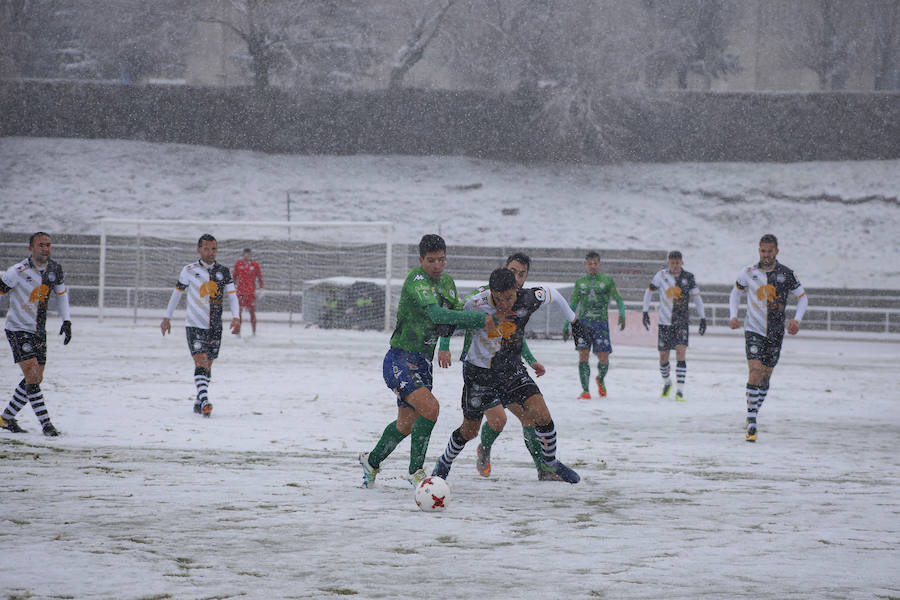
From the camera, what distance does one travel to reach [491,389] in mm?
7227

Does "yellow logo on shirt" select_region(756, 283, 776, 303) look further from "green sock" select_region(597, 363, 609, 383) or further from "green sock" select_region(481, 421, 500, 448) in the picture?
"green sock" select_region(481, 421, 500, 448)

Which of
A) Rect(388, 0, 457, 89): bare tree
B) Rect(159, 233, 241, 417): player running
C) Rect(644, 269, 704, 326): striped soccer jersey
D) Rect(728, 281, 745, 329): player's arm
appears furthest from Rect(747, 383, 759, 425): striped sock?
Rect(388, 0, 457, 89): bare tree

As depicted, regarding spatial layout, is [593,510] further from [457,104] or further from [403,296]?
[457,104]

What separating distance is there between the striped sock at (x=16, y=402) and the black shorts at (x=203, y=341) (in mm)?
2159

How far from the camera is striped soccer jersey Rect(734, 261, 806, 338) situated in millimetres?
10133

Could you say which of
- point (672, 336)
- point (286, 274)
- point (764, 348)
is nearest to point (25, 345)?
point (764, 348)

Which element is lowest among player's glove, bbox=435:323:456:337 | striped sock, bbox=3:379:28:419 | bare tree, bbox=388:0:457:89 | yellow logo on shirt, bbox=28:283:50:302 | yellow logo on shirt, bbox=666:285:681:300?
striped sock, bbox=3:379:28:419

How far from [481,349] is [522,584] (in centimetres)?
273

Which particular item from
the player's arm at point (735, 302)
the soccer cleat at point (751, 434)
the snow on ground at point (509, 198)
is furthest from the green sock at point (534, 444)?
the snow on ground at point (509, 198)

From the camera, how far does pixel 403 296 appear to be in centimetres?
704

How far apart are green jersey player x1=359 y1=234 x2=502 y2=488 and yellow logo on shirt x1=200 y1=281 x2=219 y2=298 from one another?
4848mm

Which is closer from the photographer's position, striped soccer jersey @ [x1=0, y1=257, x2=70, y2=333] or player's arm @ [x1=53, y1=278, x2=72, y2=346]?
striped soccer jersey @ [x1=0, y1=257, x2=70, y2=333]

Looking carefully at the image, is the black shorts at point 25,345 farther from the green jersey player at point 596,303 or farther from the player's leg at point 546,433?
the green jersey player at point 596,303

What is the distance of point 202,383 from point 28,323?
213cm
